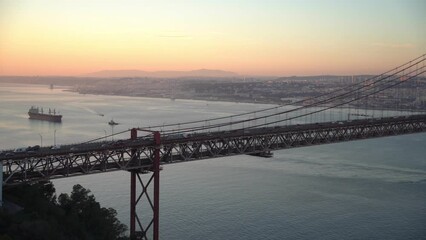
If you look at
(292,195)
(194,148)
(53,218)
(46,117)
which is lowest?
(292,195)

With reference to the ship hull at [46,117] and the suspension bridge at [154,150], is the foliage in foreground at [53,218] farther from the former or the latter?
the ship hull at [46,117]

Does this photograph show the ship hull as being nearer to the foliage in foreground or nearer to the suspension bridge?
the suspension bridge

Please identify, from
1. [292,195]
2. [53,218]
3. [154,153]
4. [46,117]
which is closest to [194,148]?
[154,153]

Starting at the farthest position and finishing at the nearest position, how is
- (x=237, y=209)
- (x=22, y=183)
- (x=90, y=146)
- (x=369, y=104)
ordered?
1. (x=369, y=104)
2. (x=237, y=209)
3. (x=90, y=146)
4. (x=22, y=183)

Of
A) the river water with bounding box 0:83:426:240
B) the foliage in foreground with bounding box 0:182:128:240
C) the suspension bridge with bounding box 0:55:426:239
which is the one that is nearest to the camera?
the foliage in foreground with bounding box 0:182:128:240

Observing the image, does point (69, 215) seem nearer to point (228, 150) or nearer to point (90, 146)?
point (90, 146)

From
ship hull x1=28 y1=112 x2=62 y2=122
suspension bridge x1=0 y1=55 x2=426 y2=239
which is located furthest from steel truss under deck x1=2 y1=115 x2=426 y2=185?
ship hull x1=28 y1=112 x2=62 y2=122

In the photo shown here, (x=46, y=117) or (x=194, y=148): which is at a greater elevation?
(x=194, y=148)

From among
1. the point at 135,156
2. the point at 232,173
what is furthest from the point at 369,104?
the point at 135,156

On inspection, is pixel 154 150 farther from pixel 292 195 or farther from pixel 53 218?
pixel 292 195
